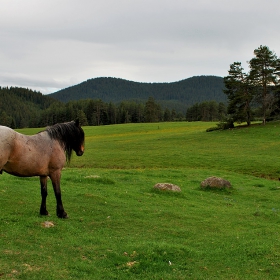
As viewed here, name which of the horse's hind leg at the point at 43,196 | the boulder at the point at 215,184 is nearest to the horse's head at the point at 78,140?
the horse's hind leg at the point at 43,196

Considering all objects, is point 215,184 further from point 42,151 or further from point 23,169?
point 23,169

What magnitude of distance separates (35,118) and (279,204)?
15227 cm

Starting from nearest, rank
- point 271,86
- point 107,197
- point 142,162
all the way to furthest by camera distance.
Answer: point 107,197, point 142,162, point 271,86

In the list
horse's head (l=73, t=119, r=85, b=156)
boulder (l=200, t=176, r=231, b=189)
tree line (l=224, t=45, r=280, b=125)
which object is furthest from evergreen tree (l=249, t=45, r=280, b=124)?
horse's head (l=73, t=119, r=85, b=156)

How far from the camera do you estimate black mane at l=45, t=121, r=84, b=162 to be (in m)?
8.74

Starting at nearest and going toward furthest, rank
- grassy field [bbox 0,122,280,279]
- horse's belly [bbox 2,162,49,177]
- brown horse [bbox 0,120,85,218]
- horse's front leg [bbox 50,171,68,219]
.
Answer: grassy field [bbox 0,122,280,279] → brown horse [bbox 0,120,85,218] → horse's belly [bbox 2,162,49,177] → horse's front leg [bbox 50,171,68,219]

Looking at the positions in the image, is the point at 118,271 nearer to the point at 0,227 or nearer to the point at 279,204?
the point at 0,227

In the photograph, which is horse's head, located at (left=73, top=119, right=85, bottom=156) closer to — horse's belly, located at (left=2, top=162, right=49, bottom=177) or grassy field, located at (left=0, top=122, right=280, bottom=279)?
horse's belly, located at (left=2, top=162, right=49, bottom=177)

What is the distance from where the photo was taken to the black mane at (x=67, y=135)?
8742 millimetres

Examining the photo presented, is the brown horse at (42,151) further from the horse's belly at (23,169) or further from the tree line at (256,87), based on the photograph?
the tree line at (256,87)

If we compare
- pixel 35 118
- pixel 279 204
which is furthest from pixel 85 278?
pixel 35 118

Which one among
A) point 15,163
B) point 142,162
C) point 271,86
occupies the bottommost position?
point 142,162

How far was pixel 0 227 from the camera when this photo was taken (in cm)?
726

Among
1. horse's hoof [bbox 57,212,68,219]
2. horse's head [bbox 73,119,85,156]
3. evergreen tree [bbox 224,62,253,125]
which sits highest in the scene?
evergreen tree [bbox 224,62,253,125]
